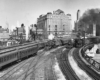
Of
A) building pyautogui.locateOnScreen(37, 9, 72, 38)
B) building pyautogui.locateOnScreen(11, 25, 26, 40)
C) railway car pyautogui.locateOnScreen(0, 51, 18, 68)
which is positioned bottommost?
railway car pyautogui.locateOnScreen(0, 51, 18, 68)

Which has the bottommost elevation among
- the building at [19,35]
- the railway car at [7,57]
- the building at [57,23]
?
the railway car at [7,57]

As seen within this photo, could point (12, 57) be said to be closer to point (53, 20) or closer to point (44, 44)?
point (44, 44)

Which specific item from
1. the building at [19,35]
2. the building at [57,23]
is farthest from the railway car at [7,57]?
the building at [57,23]

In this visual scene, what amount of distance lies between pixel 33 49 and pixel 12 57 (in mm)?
8522

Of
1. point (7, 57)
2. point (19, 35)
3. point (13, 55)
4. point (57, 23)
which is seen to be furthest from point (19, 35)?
point (7, 57)

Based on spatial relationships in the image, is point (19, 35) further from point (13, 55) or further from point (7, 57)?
point (7, 57)

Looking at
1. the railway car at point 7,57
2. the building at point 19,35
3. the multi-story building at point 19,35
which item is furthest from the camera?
the building at point 19,35

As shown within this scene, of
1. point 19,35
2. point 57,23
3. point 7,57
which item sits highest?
point 57,23

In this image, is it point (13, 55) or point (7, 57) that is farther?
point (13, 55)

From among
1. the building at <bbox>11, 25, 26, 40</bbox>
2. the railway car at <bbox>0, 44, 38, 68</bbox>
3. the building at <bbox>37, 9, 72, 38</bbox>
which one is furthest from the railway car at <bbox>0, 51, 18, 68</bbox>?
the building at <bbox>37, 9, 72, 38</bbox>

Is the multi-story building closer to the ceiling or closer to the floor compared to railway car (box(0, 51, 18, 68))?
closer to the ceiling

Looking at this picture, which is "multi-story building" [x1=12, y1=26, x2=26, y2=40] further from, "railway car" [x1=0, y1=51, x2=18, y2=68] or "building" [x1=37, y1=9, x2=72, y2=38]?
"railway car" [x1=0, y1=51, x2=18, y2=68]

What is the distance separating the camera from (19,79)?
43.4 ft

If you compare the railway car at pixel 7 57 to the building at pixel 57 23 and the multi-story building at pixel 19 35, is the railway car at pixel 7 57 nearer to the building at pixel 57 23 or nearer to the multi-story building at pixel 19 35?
the multi-story building at pixel 19 35
